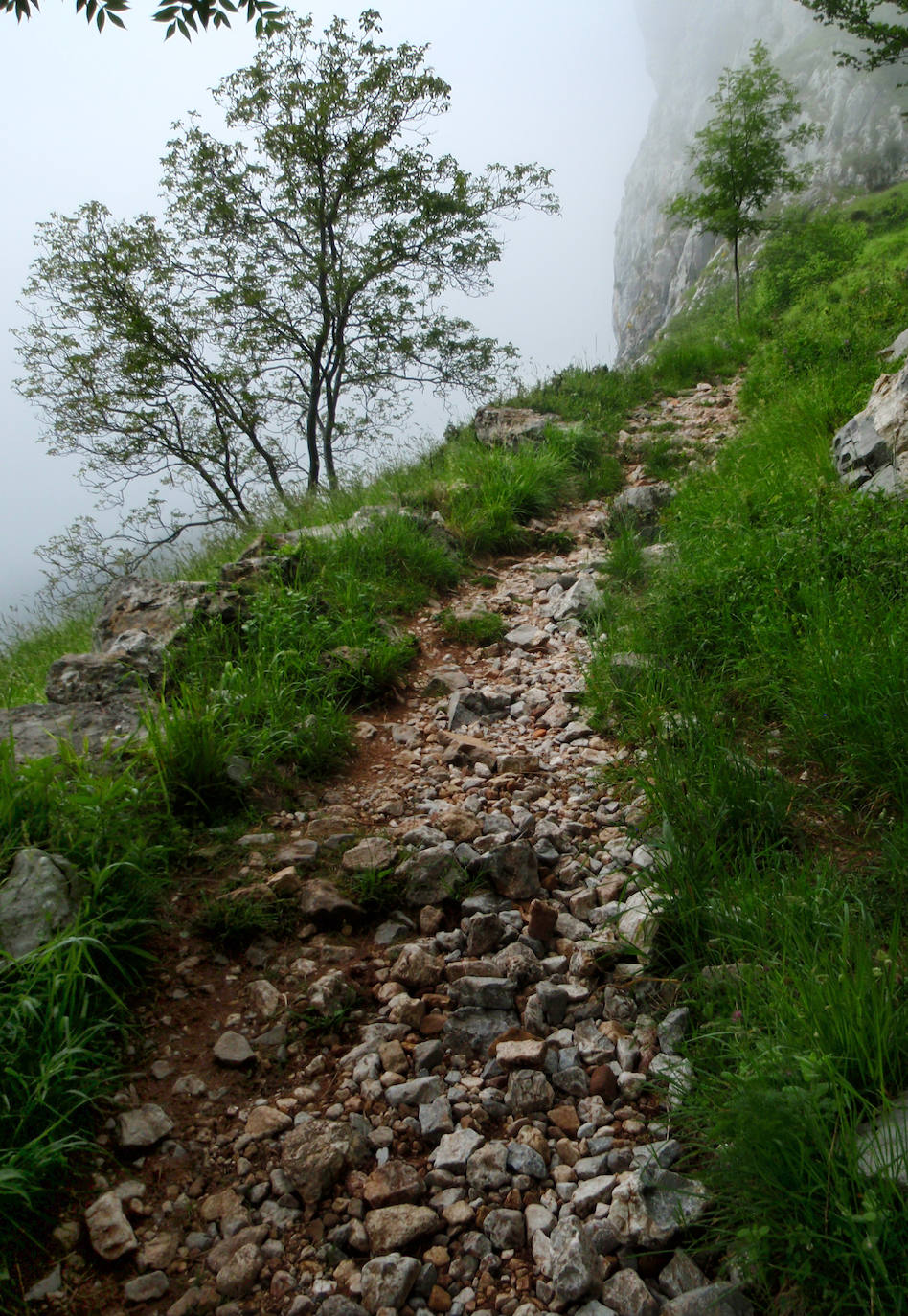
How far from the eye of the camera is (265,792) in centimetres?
397

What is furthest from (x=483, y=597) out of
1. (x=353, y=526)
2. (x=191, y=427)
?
(x=191, y=427)

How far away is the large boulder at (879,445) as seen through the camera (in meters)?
5.65

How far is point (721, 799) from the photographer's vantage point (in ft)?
10.3

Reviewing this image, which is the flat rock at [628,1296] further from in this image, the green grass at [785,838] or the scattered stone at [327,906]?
the scattered stone at [327,906]

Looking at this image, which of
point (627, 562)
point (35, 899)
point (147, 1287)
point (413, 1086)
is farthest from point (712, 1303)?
point (627, 562)

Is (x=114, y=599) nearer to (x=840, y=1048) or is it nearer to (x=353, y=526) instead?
(x=353, y=526)

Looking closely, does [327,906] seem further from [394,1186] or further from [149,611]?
[149,611]

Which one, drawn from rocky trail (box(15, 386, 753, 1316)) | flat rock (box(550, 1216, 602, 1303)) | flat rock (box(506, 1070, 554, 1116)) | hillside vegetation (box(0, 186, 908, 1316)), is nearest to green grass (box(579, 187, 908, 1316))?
hillside vegetation (box(0, 186, 908, 1316))

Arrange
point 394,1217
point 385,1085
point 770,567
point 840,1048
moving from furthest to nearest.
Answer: point 770,567, point 385,1085, point 394,1217, point 840,1048

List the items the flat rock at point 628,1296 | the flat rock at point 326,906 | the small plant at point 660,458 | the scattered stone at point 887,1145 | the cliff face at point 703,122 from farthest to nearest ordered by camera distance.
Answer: the cliff face at point 703,122 → the small plant at point 660,458 → the flat rock at point 326,906 → the flat rock at point 628,1296 → the scattered stone at point 887,1145

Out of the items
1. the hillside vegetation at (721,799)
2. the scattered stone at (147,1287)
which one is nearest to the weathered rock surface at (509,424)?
the hillside vegetation at (721,799)

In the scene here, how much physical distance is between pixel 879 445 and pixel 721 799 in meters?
4.39

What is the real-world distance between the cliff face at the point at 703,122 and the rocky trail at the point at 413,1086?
1822 inches

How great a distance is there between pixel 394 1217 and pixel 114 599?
506 centimetres
